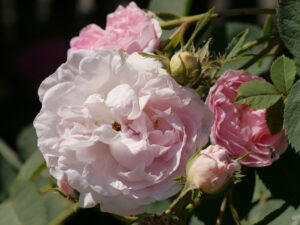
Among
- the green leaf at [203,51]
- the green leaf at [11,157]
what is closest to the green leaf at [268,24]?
the green leaf at [203,51]

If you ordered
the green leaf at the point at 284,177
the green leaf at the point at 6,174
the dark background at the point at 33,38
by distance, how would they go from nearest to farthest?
1. the green leaf at the point at 284,177
2. the green leaf at the point at 6,174
3. the dark background at the point at 33,38

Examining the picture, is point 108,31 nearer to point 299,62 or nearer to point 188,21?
point 188,21

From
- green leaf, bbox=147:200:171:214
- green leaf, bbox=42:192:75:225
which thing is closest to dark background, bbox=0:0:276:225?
green leaf, bbox=42:192:75:225

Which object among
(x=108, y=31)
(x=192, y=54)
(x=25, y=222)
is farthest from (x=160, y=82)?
(x=25, y=222)

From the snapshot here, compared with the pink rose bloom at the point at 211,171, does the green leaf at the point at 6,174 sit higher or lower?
lower

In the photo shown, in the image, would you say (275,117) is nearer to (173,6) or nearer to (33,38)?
(173,6)

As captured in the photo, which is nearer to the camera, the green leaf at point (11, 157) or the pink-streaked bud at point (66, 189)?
the pink-streaked bud at point (66, 189)

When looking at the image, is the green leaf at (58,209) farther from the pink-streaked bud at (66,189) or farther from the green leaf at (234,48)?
the green leaf at (234,48)

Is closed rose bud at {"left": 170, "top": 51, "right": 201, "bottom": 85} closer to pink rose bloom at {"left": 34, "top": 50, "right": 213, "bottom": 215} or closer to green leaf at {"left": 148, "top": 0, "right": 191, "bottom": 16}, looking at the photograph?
pink rose bloom at {"left": 34, "top": 50, "right": 213, "bottom": 215}
